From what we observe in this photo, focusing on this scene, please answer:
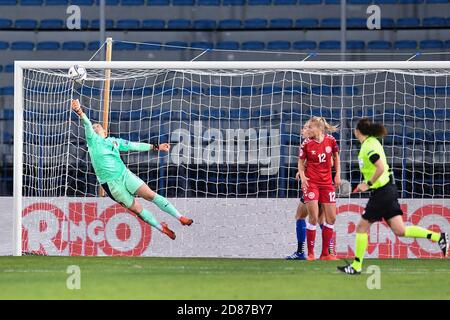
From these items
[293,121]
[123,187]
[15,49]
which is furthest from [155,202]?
[15,49]

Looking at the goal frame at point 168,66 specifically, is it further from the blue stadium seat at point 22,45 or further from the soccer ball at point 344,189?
the blue stadium seat at point 22,45

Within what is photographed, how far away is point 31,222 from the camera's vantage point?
15.3 meters

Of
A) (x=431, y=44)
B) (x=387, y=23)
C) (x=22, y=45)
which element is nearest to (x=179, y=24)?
(x=22, y=45)

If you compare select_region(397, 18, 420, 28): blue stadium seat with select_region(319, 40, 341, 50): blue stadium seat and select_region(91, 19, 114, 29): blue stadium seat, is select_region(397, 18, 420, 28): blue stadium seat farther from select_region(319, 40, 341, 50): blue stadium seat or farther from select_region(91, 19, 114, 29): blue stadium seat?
select_region(91, 19, 114, 29): blue stadium seat

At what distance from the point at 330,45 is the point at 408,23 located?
1.74 metres

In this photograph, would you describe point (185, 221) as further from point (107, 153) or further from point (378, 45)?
point (378, 45)

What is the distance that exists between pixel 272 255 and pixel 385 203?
4.54m

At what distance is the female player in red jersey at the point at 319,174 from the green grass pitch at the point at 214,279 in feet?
2.38

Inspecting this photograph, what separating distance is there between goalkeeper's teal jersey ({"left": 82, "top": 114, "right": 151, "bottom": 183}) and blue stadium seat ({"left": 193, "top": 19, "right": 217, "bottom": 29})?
879cm

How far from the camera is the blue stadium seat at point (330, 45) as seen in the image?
71.7ft

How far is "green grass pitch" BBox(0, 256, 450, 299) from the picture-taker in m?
8.86

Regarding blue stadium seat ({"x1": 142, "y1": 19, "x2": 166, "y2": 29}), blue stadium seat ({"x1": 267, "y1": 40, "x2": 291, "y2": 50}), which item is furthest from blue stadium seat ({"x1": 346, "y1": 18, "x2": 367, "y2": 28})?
blue stadium seat ({"x1": 142, "y1": 19, "x2": 166, "y2": 29})

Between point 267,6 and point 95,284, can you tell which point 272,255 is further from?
point 267,6

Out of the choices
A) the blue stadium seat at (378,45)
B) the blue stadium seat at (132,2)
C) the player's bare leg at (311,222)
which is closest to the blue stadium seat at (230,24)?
the blue stadium seat at (132,2)
